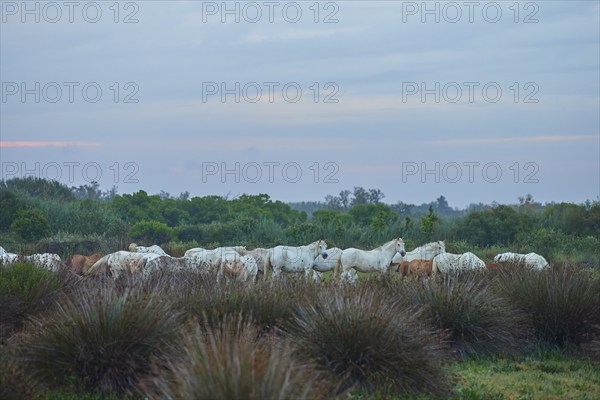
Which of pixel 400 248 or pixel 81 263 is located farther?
pixel 400 248

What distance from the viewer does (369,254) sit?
25781 millimetres

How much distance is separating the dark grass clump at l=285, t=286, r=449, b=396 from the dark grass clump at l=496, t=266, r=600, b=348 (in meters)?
4.61

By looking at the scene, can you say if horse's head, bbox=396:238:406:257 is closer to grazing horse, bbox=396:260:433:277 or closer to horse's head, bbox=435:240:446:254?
horse's head, bbox=435:240:446:254

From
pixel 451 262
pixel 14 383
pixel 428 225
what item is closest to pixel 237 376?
pixel 14 383

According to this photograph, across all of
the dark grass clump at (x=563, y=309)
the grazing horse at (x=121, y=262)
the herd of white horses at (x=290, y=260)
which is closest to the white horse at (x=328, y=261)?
the herd of white horses at (x=290, y=260)

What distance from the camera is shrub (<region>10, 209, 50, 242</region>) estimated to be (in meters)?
41.2

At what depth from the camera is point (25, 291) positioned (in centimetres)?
1309

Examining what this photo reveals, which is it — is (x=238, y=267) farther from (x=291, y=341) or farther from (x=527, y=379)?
(x=291, y=341)

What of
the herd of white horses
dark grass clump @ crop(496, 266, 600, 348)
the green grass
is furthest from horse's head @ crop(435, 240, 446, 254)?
the green grass

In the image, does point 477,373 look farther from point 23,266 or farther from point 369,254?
point 369,254

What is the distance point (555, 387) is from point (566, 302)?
3.22 metres

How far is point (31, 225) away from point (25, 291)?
2955 centimetres

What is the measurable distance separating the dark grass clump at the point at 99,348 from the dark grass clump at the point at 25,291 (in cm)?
167

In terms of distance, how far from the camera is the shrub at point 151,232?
1768 inches
